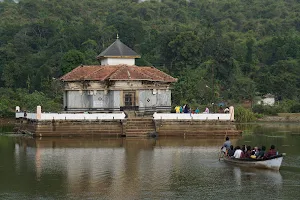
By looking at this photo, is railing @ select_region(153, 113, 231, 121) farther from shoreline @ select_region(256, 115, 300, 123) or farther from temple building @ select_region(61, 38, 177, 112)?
shoreline @ select_region(256, 115, 300, 123)

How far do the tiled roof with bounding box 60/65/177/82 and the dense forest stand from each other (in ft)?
41.2

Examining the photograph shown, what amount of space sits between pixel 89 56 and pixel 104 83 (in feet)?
109

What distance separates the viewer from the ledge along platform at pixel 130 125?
1811 inches

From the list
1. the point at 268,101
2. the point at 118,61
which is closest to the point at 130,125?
the point at 118,61

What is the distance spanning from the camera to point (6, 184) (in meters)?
27.4

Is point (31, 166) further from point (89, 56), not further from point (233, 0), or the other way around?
point (233, 0)

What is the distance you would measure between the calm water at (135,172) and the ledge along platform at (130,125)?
84.0 inches

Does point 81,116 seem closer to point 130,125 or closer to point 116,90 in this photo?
point 130,125

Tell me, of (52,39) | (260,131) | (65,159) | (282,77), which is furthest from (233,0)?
(65,159)

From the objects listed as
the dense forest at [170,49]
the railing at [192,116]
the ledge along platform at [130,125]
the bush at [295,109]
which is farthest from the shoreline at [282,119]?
the ledge along platform at [130,125]

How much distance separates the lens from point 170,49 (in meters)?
85.6

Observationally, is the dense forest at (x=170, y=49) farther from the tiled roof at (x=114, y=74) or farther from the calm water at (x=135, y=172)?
the calm water at (x=135, y=172)

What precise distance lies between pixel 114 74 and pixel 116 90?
1.25m

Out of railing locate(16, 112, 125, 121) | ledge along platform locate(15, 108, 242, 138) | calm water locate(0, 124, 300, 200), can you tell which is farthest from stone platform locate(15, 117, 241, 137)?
calm water locate(0, 124, 300, 200)
